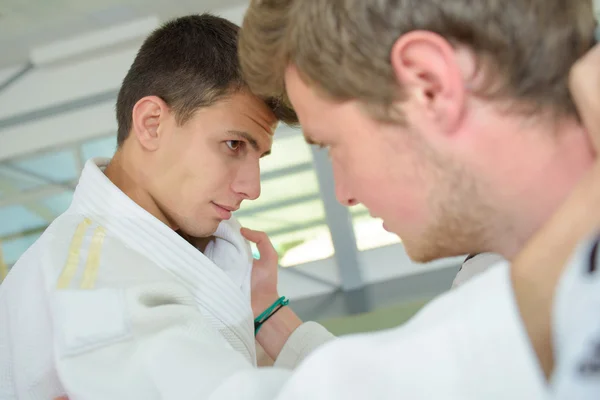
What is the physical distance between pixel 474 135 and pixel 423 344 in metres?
0.34

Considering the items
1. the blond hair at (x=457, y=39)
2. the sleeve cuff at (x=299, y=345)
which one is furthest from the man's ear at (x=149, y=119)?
the blond hair at (x=457, y=39)

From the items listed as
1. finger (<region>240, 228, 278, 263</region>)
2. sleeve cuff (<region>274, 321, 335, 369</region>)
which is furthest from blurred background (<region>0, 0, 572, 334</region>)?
sleeve cuff (<region>274, 321, 335, 369</region>)

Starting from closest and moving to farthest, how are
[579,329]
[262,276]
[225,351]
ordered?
[579,329] < [225,351] < [262,276]

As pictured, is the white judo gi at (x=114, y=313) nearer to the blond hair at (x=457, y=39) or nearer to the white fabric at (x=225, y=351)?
the white fabric at (x=225, y=351)

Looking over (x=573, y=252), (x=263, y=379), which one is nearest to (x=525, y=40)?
(x=573, y=252)

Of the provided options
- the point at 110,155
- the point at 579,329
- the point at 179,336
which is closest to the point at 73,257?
the point at 179,336

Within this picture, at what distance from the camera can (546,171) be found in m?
0.79

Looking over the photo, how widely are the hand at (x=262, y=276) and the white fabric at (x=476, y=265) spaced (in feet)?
1.70

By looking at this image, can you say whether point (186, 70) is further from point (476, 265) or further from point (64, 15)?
point (64, 15)

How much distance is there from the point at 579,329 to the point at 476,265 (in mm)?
908

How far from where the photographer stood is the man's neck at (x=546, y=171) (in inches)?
31.0

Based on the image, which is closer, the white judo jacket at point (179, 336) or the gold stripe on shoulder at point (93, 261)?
the white judo jacket at point (179, 336)

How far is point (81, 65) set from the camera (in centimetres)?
616

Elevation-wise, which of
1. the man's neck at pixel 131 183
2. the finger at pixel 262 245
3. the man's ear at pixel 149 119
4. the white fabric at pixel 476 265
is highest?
the man's ear at pixel 149 119
